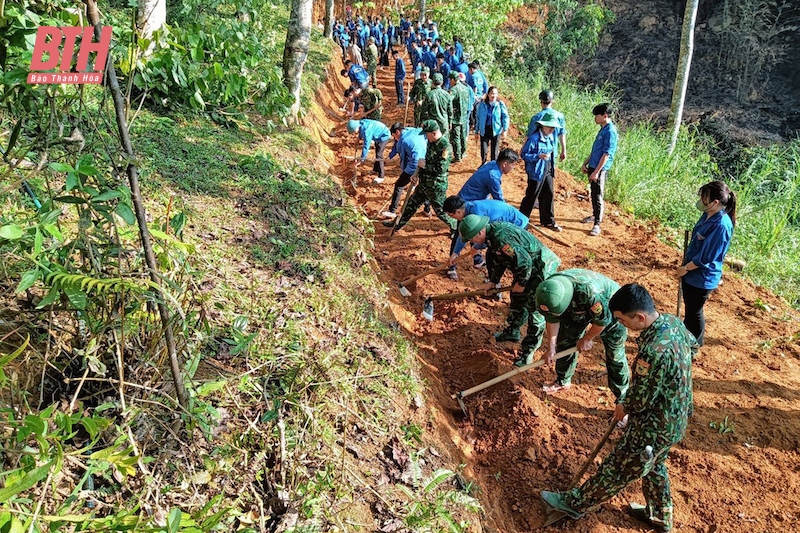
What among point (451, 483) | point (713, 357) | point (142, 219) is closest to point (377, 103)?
point (713, 357)

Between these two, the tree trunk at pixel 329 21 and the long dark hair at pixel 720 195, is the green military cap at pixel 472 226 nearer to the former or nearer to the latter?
the long dark hair at pixel 720 195

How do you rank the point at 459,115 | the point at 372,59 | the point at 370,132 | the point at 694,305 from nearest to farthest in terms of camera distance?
the point at 694,305, the point at 370,132, the point at 459,115, the point at 372,59

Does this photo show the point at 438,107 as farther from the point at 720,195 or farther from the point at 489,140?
the point at 720,195

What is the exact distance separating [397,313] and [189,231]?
8.18ft

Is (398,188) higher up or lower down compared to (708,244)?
lower down

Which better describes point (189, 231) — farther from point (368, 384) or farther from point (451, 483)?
point (451, 483)

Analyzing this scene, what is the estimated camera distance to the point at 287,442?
291 centimetres

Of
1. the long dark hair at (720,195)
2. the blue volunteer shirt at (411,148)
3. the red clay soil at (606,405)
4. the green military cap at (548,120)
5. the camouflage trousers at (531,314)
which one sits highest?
the green military cap at (548,120)

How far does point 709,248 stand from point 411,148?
4.35 m

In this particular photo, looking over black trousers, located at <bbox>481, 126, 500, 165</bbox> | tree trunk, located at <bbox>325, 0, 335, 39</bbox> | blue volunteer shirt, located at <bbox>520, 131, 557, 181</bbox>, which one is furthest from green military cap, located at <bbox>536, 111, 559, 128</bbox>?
tree trunk, located at <bbox>325, 0, 335, 39</bbox>

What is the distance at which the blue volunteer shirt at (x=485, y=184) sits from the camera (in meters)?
6.44

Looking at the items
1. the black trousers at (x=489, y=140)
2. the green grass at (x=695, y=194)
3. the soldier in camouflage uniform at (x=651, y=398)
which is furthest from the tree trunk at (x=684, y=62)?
the soldier in camouflage uniform at (x=651, y=398)

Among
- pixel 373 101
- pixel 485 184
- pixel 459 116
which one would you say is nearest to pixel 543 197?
pixel 485 184

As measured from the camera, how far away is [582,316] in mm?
4406
